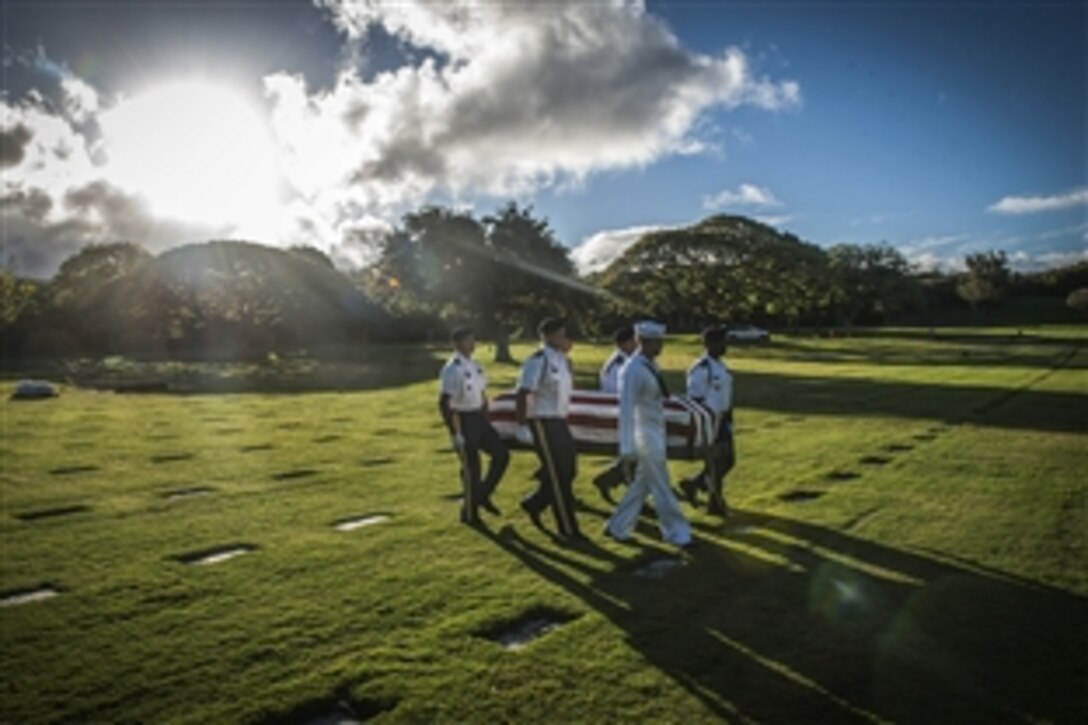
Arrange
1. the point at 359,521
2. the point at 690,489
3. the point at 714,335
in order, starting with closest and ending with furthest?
the point at 359,521 → the point at 714,335 → the point at 690,489

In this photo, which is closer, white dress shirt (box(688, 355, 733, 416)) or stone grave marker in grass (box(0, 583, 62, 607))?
stone grave marker in grass (box(0, 583, 62, 607))

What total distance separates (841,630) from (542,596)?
201 cm

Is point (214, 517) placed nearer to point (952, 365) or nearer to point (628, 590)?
point (628, 590)

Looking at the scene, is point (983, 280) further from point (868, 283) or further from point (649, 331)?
point (649, 331)

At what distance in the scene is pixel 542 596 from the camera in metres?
5.25

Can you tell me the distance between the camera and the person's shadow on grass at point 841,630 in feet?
12.1

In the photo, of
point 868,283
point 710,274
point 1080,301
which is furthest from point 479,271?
point 1080,301

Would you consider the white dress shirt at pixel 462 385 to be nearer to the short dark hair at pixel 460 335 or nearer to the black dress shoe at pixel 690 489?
the short dark hair at pixel 460 335

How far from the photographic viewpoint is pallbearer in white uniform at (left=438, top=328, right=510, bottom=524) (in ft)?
25.0

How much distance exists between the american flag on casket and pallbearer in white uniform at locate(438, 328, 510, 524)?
3.23 ft

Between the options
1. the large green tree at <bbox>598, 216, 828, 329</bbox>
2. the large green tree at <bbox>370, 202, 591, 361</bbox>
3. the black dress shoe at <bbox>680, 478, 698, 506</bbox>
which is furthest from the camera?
the large green tree at <bbox>598, 216, 828, 329</bbox>

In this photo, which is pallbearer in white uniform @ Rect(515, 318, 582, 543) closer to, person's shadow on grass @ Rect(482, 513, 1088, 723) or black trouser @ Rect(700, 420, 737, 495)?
person's shadow on grass @ Rect(482, 513, 1088, 723)

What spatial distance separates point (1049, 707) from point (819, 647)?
1130 mm

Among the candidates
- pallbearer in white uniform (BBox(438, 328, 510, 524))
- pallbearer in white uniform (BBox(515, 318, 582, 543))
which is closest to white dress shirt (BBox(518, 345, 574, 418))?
pallbearer in white uniform (BBox(515, 318, 582, 543))
